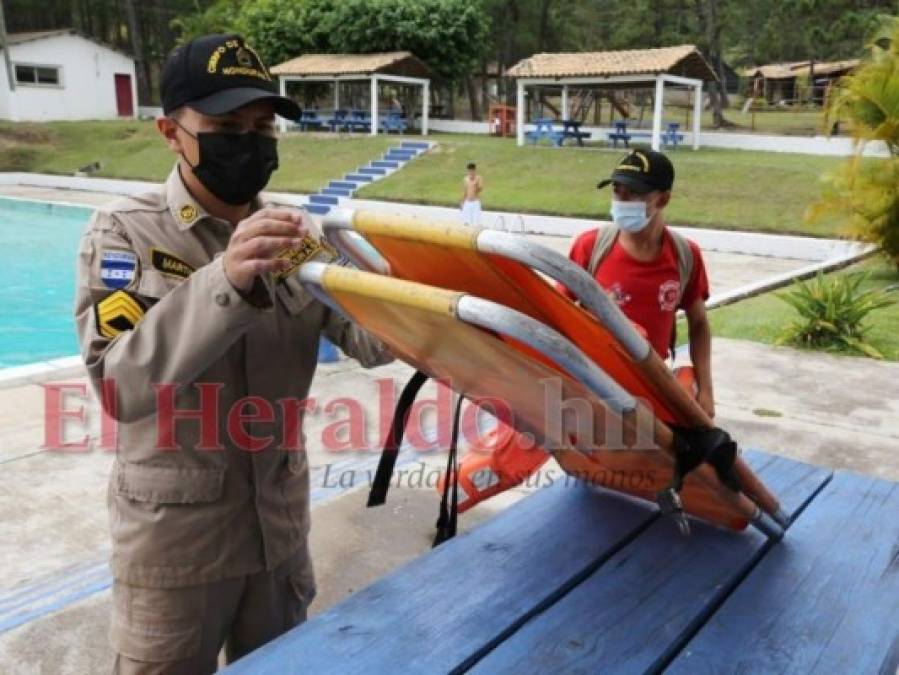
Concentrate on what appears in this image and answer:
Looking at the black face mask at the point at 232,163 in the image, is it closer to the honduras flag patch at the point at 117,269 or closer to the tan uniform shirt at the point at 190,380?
the tan uniform shirt at the point at 190,380

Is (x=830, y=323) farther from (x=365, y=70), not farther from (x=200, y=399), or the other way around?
(x=365, y=70)

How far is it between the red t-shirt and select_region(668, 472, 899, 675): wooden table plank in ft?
3.42

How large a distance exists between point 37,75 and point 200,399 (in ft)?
122

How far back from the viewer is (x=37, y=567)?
3148 millimetres

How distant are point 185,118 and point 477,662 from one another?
1138mm

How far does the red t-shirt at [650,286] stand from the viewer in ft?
10.1

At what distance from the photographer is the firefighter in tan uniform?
1.51 m

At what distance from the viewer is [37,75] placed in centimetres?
3359

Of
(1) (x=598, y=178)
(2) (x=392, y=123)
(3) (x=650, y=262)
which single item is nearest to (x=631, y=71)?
(1) (x=598, y=178)

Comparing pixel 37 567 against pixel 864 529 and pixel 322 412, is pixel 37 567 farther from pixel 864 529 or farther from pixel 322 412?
pixel 864 529

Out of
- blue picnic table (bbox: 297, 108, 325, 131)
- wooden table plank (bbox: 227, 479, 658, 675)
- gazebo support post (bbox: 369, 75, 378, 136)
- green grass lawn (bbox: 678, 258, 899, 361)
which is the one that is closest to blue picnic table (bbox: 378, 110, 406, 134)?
gazebo support post (bbox: 369, 75, 378, 136)

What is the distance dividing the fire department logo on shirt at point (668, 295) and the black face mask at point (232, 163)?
181cm

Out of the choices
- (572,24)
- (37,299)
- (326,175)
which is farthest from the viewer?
(572,24)

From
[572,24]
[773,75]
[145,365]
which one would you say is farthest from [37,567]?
[572,24]
